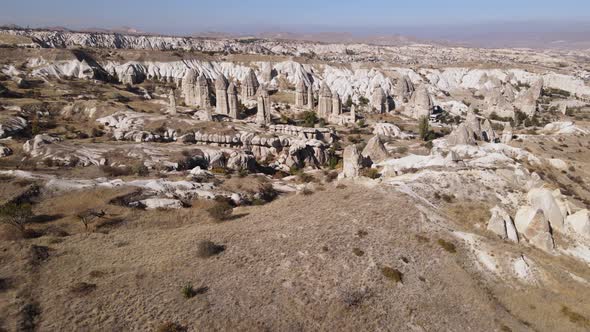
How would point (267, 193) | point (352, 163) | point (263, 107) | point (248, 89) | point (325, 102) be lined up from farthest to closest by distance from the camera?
point (248, 89)
point (325, 102)
point (263, 107)
point (352, 163)
point (267, 193)

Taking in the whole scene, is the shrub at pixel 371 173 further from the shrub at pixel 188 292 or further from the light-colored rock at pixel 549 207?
the shrub at pixel 188 292

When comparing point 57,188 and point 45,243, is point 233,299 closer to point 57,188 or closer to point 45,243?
point 45,243

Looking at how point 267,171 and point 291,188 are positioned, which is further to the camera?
point 267,171

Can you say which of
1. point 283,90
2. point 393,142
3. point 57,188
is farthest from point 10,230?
point 283,90

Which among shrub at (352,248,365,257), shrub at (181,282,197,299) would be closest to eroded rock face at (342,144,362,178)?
shrub at (352,248,365,257)

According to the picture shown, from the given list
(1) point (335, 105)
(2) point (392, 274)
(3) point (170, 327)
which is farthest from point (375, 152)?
(1) point (335, 105)

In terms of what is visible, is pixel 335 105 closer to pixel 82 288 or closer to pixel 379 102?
pixel 379 102
